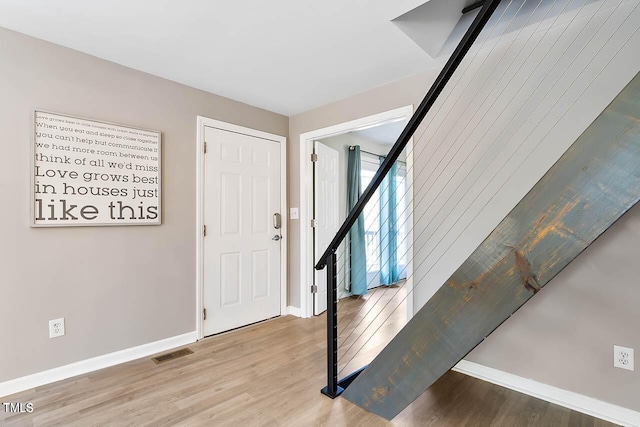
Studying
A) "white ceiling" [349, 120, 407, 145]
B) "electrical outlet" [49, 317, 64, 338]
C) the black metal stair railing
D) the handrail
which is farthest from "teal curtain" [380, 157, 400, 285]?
"electrical outlet" [49, 317, 64, 338]

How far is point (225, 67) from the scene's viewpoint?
2488 millimetres

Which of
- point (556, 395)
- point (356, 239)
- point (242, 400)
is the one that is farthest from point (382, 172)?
point (356, 239)

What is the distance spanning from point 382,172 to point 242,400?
159 centimetres

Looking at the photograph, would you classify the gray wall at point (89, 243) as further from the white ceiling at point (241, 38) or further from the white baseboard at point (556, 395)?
the white baseboard at point (556, 395)

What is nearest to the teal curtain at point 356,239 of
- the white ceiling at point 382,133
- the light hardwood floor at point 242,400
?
the white ceiling at point 382,133

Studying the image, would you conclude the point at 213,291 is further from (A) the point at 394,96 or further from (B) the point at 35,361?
(A) the point at 394,96

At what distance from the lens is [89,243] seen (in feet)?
7.60

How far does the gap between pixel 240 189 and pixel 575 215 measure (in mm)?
2714

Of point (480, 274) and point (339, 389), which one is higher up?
point (480, 274)

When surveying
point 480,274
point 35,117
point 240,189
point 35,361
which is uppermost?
point 35,117

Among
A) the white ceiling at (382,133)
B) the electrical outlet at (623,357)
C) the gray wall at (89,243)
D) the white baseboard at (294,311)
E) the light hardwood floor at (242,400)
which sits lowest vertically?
the light hardwood floor at (242,400)

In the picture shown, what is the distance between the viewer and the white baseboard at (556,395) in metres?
1.75

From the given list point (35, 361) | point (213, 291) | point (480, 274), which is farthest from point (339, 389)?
point (35, 361)

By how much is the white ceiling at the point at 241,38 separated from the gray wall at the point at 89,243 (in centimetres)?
17
